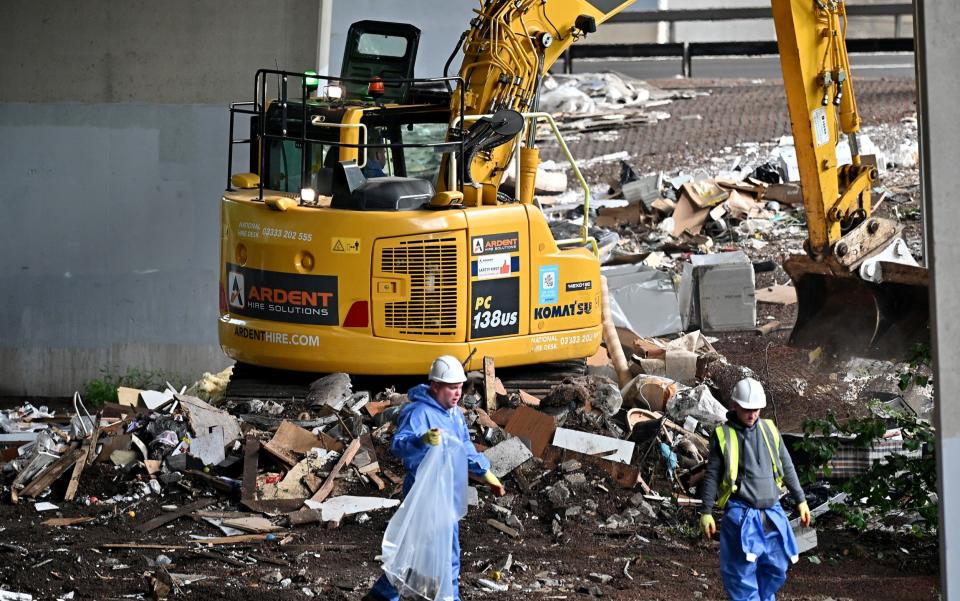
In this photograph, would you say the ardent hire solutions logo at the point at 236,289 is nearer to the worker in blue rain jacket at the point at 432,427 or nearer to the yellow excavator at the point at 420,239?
the yellow excavator at the point at 420,239

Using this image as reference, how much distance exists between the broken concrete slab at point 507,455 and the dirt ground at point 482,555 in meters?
0.12

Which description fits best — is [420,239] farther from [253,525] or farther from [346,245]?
[253,525]

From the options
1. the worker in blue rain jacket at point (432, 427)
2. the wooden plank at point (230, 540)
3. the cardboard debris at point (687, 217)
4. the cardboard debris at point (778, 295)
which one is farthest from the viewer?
the cardboard debris at point (687, 217)

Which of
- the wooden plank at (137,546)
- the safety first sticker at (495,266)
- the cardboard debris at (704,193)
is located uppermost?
the cardboard debris at (704,193)

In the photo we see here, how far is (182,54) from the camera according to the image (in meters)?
14.5

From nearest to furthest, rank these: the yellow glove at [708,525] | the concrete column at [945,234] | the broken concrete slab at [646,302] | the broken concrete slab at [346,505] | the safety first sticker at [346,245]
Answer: the concrete column at [945,234] < the yellow glove at [708,525] < the broken concrete slab at [346,505] < the safety first sticker at [346,245] < the broken concrete slab at [646,302]

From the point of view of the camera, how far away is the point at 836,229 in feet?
37.1

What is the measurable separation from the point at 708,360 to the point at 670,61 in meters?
18.8

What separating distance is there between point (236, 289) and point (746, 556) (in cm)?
582

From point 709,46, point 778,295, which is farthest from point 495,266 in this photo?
point 709,46

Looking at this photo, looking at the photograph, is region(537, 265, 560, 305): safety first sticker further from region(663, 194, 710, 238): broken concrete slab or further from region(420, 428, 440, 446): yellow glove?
region(663, 194, 710, 238): broken concrete slab

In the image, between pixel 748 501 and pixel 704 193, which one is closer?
pixel 748 501

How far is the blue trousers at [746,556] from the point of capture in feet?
21.8

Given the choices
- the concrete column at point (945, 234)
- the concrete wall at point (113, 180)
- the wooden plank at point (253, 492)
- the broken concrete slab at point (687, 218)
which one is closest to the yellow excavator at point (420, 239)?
the wooden plank at point (253, 492)
